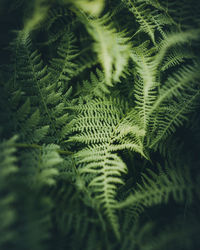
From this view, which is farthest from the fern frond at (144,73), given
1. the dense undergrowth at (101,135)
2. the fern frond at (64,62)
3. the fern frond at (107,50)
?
the fern frond at (64,62)

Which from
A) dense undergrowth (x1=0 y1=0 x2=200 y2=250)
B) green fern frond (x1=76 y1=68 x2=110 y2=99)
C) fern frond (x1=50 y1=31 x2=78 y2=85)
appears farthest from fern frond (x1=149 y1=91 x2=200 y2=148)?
fern frond (x1=50 y1=31 x2=78 y2=85)

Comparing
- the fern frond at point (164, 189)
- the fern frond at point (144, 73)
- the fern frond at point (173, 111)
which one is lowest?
the fern frond at point (164, 189)

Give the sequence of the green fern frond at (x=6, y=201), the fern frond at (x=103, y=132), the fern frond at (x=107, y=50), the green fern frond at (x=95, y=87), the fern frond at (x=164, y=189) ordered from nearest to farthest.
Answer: the green fern frond at (x=6, y=201), the fern frond at (x=107, y=50), the fern frond at (x=164, y=189), the fern frond at (x=103, y=132), the green fern frond at (x=95, y=87)

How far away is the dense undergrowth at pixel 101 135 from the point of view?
841mm

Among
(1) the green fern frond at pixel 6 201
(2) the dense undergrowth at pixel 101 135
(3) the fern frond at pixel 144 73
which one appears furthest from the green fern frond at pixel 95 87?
(1) the green fern frond at pixel 6 201

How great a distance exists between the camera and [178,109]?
1100 mm

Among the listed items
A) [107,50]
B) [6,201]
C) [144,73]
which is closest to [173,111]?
[144,73]

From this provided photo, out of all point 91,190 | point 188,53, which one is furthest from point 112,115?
point 188,53

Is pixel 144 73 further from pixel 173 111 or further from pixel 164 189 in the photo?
pixel 164 189

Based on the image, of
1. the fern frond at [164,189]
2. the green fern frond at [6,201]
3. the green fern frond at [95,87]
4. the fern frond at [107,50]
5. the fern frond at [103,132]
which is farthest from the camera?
the green fern frond at [95,87]

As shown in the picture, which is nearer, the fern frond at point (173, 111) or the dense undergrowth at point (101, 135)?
the dense undergrowth at point (101, 135)

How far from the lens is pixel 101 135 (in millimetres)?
1131

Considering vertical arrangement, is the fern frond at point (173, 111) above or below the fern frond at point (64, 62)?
below

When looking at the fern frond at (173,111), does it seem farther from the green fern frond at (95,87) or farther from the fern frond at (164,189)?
the green fern frond at (95,87)
